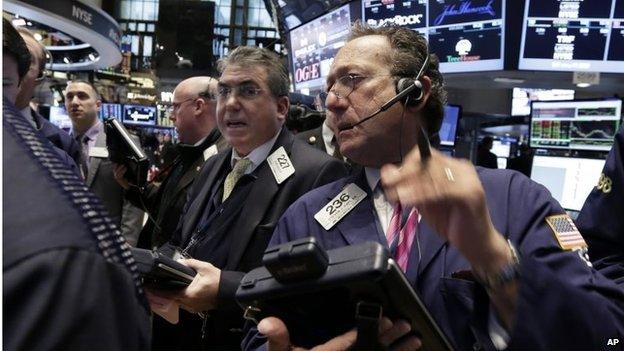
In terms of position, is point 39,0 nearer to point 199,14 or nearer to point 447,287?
point 447,287

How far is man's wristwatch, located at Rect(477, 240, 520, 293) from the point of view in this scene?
1067mm

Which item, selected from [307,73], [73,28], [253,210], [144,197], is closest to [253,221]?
[253,210]

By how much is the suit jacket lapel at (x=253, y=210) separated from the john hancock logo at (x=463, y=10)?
2.37 meters

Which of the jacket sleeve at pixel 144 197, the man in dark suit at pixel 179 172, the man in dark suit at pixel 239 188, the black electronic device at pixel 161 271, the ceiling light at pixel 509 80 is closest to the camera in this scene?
the black electronic device at pixel 161 271

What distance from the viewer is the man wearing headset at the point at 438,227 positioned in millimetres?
1020

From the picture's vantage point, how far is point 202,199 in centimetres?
242

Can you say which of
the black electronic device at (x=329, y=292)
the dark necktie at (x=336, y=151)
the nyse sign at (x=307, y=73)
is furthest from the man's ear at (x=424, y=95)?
the nyse sign at (x=307, y=73)

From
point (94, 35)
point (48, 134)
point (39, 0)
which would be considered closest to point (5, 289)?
point (48, 134)

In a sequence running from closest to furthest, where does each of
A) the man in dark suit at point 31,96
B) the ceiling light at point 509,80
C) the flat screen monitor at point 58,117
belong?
the man in dark suit at point 31,96 < the ceiling light at point 509,80 < the flat screen monitor at point 58,117

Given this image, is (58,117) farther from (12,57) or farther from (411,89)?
(411,89)

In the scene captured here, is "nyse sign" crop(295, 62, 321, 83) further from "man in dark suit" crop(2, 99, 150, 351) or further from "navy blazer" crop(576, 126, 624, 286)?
"man in dark suit" crop(2, 99, 150, 351)

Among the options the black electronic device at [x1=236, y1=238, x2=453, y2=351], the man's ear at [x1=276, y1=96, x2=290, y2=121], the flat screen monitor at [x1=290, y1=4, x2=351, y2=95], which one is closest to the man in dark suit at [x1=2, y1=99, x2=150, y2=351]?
the black electronic device at [x1=236, y1=238, x2=453, y2=351]

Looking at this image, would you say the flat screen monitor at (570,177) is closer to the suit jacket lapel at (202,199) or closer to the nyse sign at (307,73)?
the suit jacket lapel at (202,199)

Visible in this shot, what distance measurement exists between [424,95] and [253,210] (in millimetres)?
770
